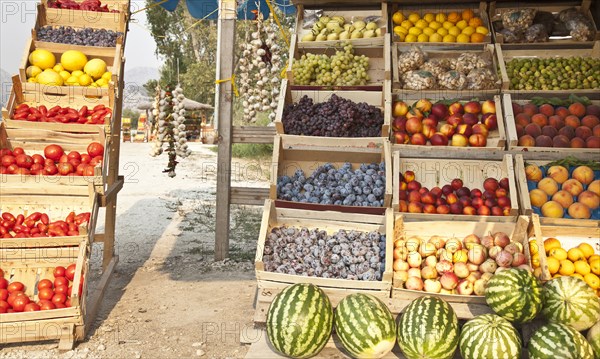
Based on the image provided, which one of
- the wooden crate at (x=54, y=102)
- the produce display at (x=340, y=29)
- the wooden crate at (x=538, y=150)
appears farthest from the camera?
the produce display at (x=340, y=29)

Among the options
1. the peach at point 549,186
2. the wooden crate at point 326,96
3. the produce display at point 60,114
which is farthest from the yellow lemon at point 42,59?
the peach at point 549,186

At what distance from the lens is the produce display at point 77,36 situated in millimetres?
5238

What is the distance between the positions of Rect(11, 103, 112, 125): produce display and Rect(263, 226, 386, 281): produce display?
7.14 ft

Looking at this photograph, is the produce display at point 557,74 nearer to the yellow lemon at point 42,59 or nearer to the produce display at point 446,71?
the produce display at point 446,71

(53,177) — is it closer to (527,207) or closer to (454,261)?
(454,261)

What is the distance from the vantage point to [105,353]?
402cm

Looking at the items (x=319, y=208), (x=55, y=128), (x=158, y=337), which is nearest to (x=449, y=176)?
(x=319, y=208)

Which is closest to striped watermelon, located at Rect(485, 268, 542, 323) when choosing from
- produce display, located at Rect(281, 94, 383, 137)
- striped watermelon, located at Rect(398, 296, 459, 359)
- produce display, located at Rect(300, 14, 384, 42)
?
striped watermelon, located at Rect(398, 296, 459, 359)

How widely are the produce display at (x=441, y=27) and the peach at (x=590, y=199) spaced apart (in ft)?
5.99

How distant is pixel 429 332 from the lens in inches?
117

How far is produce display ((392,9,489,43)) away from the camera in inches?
194

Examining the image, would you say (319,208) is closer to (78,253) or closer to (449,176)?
(449,176)

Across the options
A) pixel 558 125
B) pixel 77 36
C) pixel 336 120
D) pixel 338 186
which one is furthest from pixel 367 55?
pixel 77 36

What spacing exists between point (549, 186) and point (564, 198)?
147 millimetres
